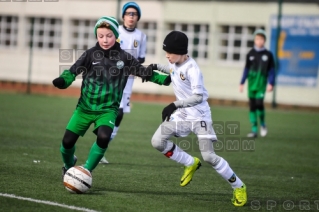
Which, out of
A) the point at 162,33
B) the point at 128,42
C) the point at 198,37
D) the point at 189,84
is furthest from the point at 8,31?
the point at 189,84

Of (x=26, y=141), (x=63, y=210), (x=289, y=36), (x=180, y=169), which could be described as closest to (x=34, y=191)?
(x=63, y=210)

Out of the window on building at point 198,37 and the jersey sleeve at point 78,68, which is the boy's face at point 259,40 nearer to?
the jersey sleeve at point 78,68

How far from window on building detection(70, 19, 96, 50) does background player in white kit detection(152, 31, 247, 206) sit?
2760 centimetres

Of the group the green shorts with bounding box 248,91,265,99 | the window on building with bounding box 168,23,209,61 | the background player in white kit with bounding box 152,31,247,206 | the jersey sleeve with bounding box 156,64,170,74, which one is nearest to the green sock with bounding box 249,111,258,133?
the green shorts with bounding box 248,91,265,99

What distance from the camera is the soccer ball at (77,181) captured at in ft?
25.7

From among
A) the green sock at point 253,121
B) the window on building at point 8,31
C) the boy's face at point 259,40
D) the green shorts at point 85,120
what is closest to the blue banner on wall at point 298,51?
the boy's face at point 259,40

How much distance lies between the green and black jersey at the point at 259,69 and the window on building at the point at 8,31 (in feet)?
71.6

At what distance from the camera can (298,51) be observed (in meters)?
30.5

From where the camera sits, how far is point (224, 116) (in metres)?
22.4

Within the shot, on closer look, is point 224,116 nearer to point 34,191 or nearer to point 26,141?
point 26,141

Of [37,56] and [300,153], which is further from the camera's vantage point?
[37,56]

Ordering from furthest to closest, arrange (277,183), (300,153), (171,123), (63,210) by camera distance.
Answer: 1. (300,153)
2. (277,183)
3. (171,123)
4. (63,210)

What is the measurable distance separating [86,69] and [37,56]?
28.1 meters

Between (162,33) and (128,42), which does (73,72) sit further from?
(162,33)
